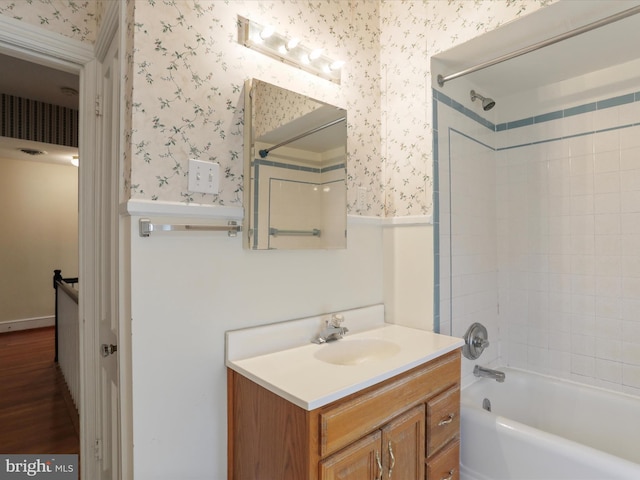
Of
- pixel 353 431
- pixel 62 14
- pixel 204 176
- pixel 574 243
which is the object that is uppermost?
pixel 62 14

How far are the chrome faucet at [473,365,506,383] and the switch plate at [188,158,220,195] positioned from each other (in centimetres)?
168

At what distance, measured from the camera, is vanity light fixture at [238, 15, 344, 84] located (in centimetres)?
137

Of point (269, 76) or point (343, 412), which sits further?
point (269, 76)

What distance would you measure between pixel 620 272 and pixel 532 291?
0.44 metres

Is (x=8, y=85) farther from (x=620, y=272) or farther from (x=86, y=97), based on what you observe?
(x=620, y=272)

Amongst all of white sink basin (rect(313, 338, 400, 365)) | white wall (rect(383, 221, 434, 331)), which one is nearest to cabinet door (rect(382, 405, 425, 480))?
white sink basin (rect(313, 338, 400, 365))

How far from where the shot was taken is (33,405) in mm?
2609

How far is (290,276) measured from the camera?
151 centimetres

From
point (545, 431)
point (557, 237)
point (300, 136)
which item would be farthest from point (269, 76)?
point (545, 431)

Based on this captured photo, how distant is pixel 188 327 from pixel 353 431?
64cm

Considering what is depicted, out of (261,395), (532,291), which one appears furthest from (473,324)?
(261,395)

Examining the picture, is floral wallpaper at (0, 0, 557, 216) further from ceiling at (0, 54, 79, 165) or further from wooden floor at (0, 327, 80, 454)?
wooden floor at (0, 327, 80, 454)

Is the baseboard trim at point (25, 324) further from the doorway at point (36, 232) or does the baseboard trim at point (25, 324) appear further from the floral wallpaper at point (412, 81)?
the floral wallpaper at point (412, 81)

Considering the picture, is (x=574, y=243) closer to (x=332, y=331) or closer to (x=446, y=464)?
(x=446, y=464)
